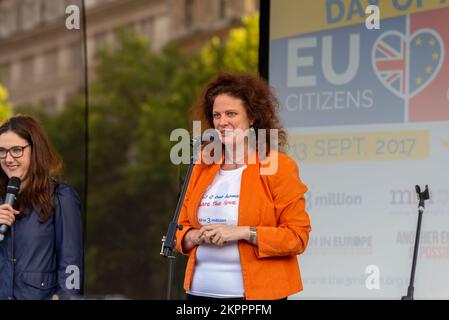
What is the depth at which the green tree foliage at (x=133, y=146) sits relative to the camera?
93.6ft

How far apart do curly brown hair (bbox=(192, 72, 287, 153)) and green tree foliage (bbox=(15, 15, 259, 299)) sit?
70.5ft

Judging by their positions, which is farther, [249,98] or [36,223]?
[36,223]

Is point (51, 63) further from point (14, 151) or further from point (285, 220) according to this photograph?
point (285, 220)

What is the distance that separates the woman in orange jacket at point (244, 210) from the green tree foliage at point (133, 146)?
21.6 meters

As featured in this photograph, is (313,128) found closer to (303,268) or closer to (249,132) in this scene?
(303,268)

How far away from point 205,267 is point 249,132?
615 mm

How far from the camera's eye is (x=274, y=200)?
3914 millimetres

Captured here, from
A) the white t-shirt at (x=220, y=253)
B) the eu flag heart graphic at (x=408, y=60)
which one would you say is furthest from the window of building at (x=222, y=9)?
the white t-shirt at (x=220, y=253)

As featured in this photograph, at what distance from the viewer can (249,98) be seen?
4.05m

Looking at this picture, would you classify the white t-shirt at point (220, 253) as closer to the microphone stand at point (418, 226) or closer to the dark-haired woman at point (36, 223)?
the dark-haired woman at point (36, 223)

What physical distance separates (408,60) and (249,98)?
2488 millimetres

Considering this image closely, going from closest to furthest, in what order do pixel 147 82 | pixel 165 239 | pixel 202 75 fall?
pixel 165 239, pixel 202 75, pixel 147 82

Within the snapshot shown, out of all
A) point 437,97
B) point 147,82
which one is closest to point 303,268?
point 437,97

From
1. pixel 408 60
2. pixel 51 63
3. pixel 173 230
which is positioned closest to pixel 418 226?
pixel 408 60
